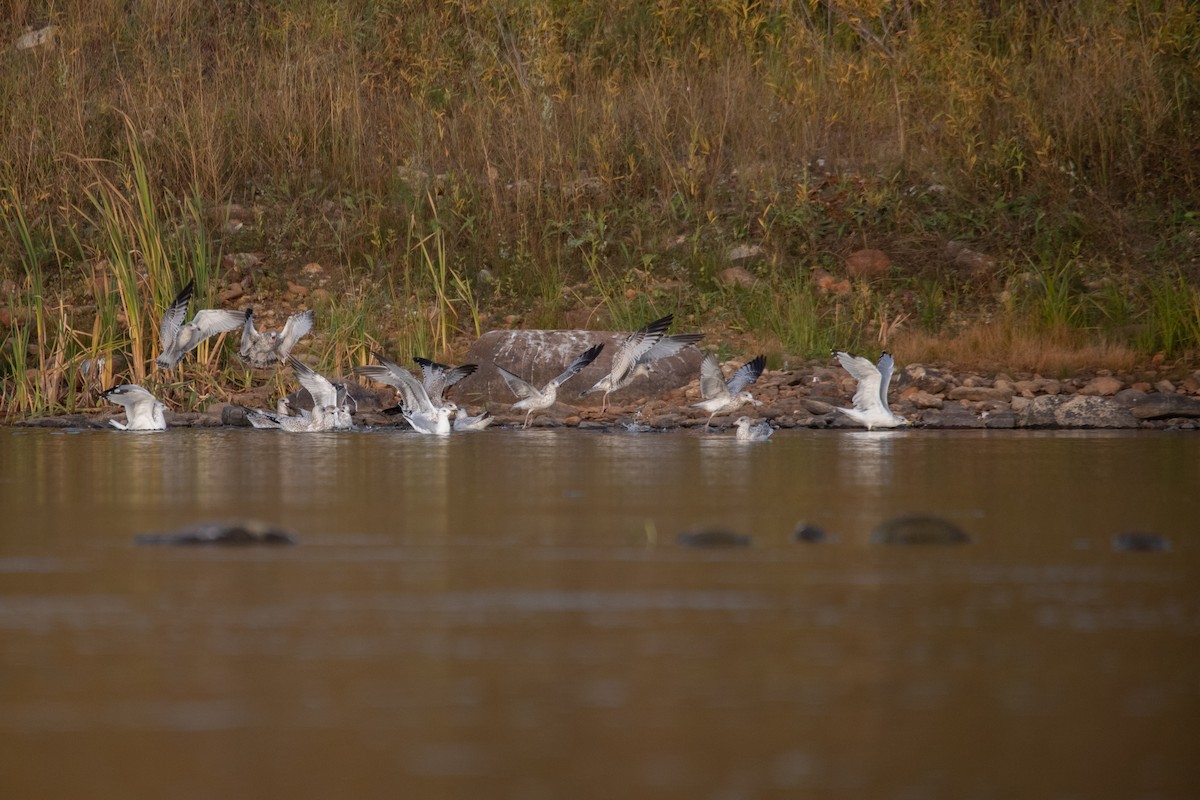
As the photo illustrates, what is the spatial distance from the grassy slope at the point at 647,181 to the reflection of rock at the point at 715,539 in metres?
7.50

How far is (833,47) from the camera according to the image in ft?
55.1

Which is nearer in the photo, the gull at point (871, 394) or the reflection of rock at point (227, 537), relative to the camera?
the reflection of rock at point (227, 537)

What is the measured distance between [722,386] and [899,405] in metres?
1.46

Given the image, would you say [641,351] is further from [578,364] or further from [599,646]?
[599,646]

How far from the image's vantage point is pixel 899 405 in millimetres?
11992

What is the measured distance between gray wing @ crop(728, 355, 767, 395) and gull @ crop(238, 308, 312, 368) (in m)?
3.06

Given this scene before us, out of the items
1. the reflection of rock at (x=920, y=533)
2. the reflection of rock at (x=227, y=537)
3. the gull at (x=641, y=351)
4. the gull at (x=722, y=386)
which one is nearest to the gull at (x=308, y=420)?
the gull at (x=641, y=351)

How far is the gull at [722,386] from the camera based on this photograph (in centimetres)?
1116

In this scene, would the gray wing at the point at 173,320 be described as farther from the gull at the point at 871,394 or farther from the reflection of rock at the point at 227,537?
the reflection of rock at the point at 227,537

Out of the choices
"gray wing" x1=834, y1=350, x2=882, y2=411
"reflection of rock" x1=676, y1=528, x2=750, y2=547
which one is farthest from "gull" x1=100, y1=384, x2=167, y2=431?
"reflection of rock" x1=676, y1=528, x2=750, y2=547

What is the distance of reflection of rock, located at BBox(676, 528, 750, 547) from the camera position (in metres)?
5.66

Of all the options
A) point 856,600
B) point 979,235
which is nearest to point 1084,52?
point 979,235

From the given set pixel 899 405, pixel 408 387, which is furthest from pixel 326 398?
pixel 899 405

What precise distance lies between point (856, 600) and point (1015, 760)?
4.99 feet
